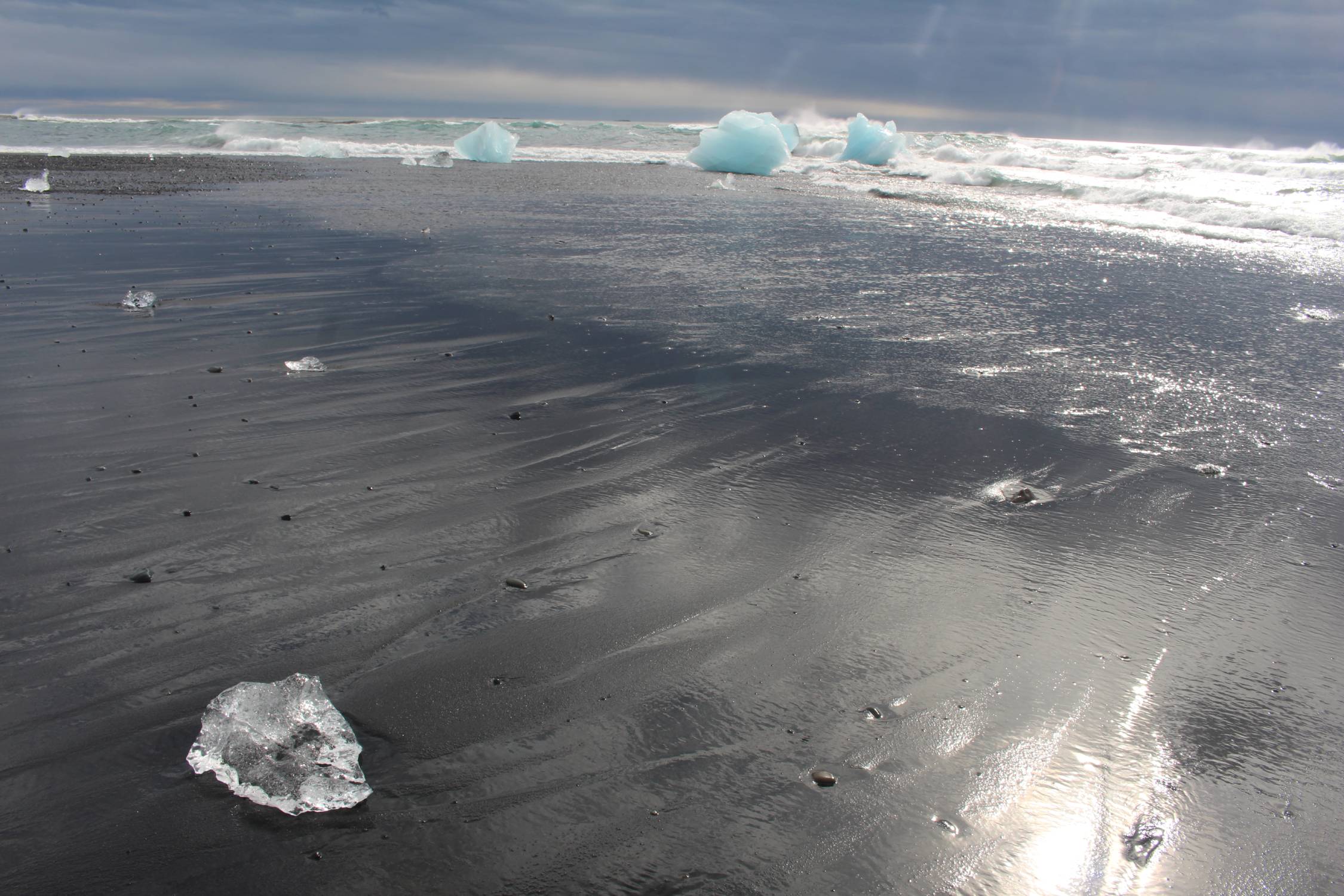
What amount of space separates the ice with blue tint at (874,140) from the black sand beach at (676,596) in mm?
29961

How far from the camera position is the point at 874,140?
35906mm

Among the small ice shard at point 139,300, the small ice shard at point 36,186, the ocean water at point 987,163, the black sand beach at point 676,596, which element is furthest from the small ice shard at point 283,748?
the small ice shard at point 36,186

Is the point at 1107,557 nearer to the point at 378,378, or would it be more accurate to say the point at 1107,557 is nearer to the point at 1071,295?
the point at 378,378

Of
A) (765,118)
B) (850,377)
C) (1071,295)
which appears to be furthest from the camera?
(765,118)

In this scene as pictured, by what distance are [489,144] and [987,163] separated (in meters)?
20.5

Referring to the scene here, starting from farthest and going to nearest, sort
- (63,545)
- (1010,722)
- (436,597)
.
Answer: (63,545) < (436,597) < (1010,722)

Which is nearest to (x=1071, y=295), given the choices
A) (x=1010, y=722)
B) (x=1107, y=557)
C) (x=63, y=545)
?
(x=1107, y=557)

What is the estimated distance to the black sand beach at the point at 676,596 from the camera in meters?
2.32

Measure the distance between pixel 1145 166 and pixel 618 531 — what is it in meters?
30.3

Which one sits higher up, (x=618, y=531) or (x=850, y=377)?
(x=850, y=377)

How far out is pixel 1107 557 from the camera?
155 inches

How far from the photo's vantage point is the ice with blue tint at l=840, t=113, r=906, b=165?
116 feet

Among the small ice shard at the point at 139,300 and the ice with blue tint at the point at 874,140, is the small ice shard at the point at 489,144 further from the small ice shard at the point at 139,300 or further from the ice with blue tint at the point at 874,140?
the small ice shard at the point at 139,300

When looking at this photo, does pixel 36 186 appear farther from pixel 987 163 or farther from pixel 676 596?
pixel 987 163
